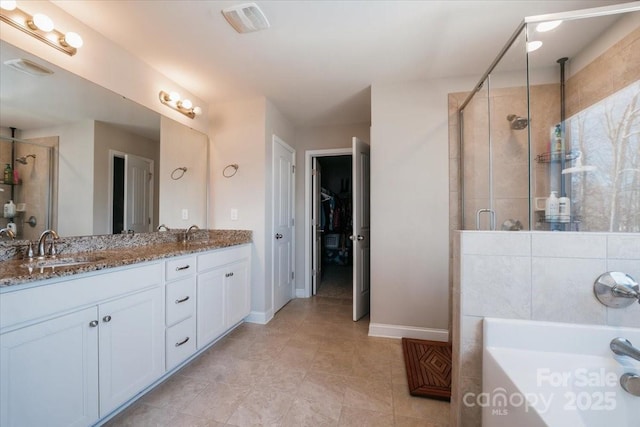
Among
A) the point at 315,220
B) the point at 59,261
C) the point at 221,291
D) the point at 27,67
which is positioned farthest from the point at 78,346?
the point at 315,220

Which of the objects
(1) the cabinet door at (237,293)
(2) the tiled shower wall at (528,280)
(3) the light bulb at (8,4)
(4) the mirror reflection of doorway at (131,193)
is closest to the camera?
(2) the tiled shower wall at (528,280)

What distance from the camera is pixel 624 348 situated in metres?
0.94

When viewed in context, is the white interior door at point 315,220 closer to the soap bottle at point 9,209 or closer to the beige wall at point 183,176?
the beige wall at point 183,176

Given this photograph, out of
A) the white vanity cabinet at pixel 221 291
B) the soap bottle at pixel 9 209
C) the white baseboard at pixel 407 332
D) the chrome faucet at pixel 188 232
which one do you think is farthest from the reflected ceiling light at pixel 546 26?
the soap bottle at pixel 9 209

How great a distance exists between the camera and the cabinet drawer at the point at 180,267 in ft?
5.34

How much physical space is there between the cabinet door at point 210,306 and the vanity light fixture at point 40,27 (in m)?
1.69

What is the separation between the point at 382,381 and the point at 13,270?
83.9 inches

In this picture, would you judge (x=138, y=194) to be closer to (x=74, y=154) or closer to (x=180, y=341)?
(x=74, y=154)

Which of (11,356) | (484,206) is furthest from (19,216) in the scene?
(484,206)

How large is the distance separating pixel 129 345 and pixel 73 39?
72.9 inches

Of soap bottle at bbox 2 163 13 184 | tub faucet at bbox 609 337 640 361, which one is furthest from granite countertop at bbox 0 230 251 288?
tub faucet at bbox 609 337 640 361

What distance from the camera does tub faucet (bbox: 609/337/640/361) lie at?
2.99 feet

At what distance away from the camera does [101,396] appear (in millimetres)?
1207

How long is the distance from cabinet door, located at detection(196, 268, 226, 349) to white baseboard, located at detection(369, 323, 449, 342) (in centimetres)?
143
